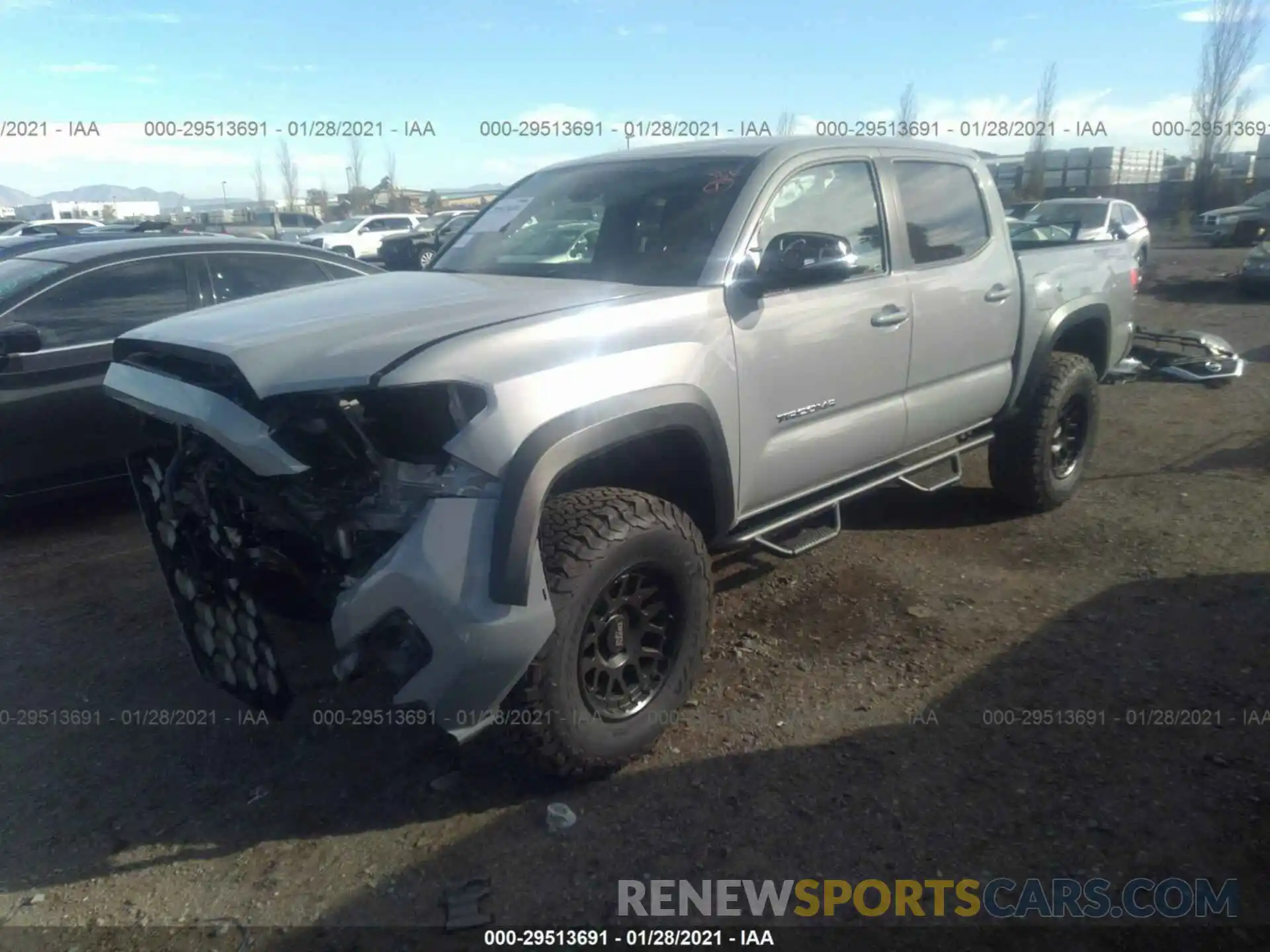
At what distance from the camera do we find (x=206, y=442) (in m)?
2.99

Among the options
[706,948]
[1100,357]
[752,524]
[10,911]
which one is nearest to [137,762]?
[10,911]

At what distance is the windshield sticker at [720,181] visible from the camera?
12.0ft

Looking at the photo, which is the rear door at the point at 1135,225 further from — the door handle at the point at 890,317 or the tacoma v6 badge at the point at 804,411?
the tacoma v6 badge at the point at 804,411

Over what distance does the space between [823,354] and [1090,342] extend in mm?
2829

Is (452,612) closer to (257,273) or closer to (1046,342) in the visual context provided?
(1046,342)

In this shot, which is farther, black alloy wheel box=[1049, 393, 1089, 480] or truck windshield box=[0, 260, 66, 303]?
black alloy wheel box=[1049, 393, 1089, 480]

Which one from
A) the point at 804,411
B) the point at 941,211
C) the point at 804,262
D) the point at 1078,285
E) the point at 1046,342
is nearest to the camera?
the point at 804,262

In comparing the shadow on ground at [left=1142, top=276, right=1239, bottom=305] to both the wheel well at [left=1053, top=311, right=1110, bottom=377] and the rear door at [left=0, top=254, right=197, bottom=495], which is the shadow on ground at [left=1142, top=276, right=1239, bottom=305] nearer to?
the wheel well at [left=1053, top=311, right=1110, bottom=377]

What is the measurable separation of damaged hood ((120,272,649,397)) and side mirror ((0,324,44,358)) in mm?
2139

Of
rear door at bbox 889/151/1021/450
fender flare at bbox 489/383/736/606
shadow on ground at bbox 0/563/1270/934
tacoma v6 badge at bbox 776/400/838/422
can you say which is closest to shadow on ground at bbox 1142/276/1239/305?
rear door at bbox 889/151/1021/450

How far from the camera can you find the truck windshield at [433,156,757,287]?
3572 millimetres

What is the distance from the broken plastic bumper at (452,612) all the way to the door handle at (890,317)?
1971mm

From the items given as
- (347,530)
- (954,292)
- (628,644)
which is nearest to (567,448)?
(347,530)

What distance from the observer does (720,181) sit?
3695 mm
